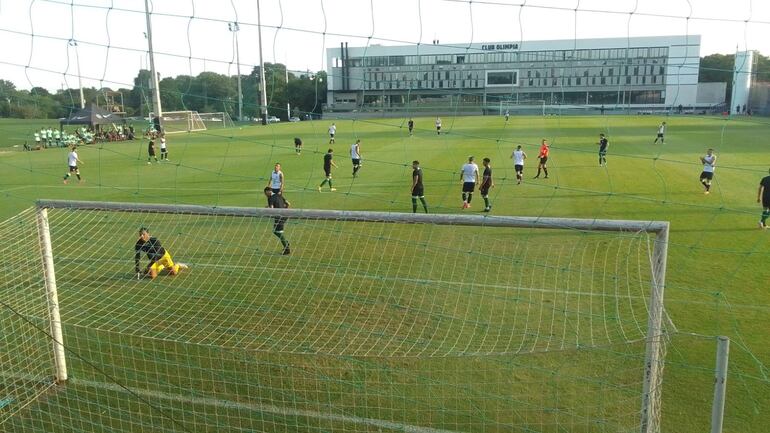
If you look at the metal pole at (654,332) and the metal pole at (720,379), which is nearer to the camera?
the metal pole at (720,379)

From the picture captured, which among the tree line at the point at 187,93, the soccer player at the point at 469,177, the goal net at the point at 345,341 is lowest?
→ the goal net at the point at 345,341

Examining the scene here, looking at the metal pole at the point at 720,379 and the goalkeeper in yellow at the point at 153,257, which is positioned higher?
the metal pole at the point at 720,379

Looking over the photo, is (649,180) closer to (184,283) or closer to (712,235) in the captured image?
(712,235)

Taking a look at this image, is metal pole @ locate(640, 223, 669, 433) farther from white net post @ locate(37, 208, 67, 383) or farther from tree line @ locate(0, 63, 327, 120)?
white net post @ locate(37, 208, 67, 383)

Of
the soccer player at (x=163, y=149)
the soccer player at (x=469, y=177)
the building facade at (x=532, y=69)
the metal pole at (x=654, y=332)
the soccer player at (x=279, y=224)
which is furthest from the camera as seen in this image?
the soccer player at (x=163, y=149)

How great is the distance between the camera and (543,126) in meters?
35.1

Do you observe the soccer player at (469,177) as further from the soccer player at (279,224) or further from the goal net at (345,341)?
the soccer player at (279,224)

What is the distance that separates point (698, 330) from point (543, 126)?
2872 cm

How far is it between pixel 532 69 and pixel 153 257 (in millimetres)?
7271

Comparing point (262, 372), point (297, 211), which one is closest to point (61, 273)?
point (262, 372)

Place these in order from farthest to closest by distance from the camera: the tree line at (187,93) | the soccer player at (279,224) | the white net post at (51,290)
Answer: the soccer player at (279,224), the white net post at (51,290), the tree line at (187,93)

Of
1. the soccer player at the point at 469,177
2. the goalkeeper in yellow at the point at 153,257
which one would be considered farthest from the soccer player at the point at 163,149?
the goalkeeper in yellow at the point at 153,257

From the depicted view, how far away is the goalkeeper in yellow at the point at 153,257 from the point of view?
33.2 feet

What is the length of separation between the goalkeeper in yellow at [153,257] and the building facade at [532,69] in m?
5.19
